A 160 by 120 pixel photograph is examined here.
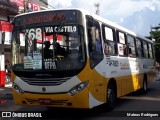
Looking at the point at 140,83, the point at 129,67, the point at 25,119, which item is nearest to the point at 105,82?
the point at 25,119

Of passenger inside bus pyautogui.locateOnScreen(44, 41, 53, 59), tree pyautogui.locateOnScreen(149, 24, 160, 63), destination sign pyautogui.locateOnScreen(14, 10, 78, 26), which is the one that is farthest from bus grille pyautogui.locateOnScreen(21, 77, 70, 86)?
tree pyautogui.locateOnScreen(149, 24, 160, 63)

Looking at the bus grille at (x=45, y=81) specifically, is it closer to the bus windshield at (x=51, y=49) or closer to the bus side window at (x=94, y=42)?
the bus windshield at (x=51, y=49)

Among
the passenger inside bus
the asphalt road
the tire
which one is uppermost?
the passenger inside bus

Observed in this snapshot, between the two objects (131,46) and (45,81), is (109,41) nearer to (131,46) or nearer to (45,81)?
(45,81)

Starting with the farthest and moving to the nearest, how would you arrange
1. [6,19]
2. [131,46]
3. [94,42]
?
[6,19] → [131,46] → [94,42]

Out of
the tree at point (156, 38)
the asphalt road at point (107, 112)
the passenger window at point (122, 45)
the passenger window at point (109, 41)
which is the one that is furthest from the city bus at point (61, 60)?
the tree at point (156, 38)

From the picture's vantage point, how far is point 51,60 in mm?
9039

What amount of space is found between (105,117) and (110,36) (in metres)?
2.90

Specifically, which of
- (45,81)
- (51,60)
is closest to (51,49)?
(51,60)

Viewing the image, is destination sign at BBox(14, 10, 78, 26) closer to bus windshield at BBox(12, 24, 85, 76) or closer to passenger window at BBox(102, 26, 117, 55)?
bus windshield at BBox(12, 24, 85, 76)

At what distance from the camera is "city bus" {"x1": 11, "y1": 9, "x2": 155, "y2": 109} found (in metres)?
8.85

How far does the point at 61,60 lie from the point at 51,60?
0.28 metres

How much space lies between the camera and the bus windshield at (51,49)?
29.2ft

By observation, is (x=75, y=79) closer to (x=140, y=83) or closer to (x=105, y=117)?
(x=105, y=117)
